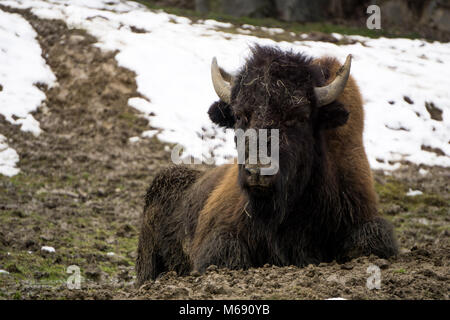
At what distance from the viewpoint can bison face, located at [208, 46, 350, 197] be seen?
552cm

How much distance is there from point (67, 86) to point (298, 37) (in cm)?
796

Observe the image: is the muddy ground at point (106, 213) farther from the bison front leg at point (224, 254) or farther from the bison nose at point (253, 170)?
the bison nose at point (253, 170)

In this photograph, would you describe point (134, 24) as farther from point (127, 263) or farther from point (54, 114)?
point (127, 263)

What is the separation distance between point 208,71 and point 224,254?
11.7 metres

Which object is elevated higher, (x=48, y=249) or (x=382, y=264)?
(x=382, y=264)

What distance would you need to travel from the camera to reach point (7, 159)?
1184cm

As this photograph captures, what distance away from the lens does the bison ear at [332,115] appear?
6047 millimetres

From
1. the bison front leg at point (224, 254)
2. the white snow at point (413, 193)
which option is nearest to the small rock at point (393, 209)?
the white snow at point (413, 193)

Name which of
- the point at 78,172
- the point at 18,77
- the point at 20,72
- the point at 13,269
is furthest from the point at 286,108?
the point at 20,72

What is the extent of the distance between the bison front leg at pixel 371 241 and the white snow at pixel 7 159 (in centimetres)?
724

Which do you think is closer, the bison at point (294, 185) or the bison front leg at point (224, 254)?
the bison at point (294, 185)

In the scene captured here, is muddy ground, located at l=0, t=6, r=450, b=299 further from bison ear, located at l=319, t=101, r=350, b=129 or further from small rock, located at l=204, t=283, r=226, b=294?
bison ear, located at l=319, t=101, r=350, b=129
